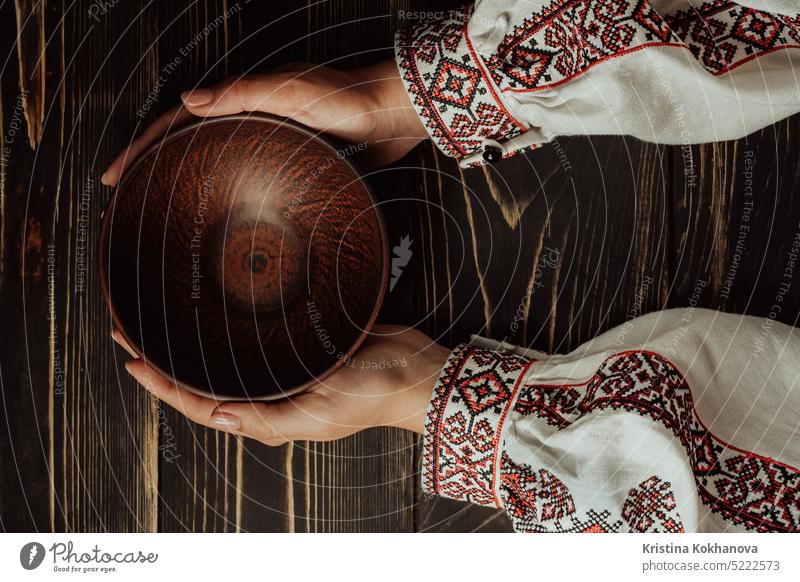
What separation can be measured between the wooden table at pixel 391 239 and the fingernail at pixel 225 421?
50 millimetres

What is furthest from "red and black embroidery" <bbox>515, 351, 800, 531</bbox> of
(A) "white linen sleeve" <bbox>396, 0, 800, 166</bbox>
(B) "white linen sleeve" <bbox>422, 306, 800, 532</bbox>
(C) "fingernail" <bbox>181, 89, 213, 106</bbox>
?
(C) "fingernail" <bbox>181, 89, 213, 106</bbox>

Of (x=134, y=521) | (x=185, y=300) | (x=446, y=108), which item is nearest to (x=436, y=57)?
(x=446, y=108)

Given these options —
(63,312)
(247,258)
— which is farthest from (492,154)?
(63,312)

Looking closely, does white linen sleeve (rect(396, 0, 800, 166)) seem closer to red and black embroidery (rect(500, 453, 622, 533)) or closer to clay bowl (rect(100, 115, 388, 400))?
clay bowl (rect(100, 115, 388, 400))

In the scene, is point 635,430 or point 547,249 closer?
point 635,430

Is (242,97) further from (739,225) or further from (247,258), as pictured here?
(739,225)

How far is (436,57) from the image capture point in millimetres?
317

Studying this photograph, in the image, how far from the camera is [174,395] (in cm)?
33

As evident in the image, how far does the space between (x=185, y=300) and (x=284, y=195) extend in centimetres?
8

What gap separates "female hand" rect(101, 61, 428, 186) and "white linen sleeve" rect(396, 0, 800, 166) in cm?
2

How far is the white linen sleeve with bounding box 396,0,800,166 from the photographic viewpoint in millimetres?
282

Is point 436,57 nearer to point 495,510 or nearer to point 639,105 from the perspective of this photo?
point 639,105

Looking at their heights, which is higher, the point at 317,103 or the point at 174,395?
the point at 317,103

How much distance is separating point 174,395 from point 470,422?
15cm
